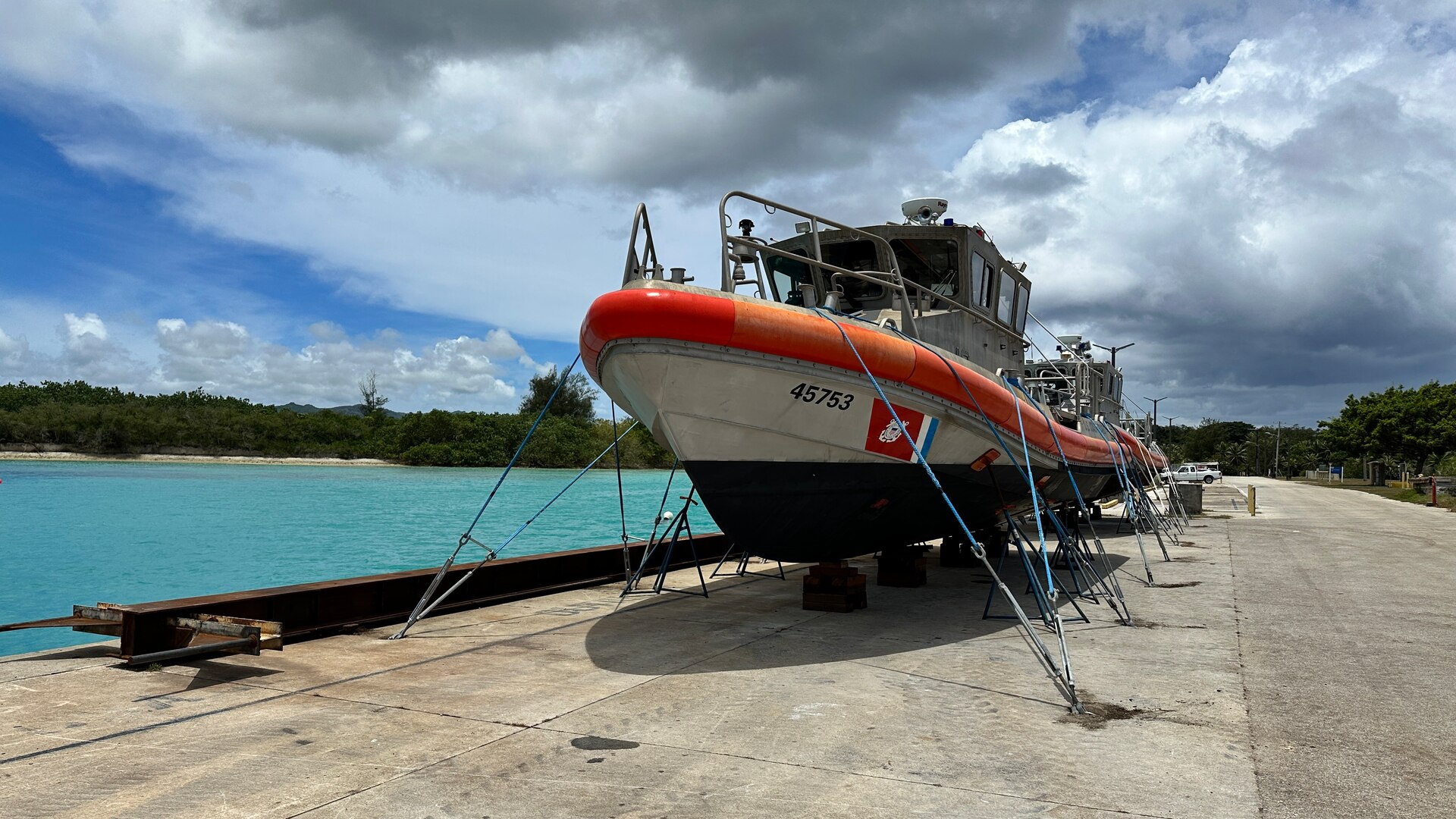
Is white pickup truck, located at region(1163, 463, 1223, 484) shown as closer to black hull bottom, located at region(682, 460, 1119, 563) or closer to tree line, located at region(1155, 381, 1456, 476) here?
tree line, located at region(1155, 381, 1456, 476)

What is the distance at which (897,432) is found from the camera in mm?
6637

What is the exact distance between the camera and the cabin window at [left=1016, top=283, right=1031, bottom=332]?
10.7m

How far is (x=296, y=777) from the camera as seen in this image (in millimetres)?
3551

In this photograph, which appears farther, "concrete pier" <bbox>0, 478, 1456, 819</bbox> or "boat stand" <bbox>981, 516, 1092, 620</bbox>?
"boat stand" <bbox>981, 516, 1092, 620</bbox>

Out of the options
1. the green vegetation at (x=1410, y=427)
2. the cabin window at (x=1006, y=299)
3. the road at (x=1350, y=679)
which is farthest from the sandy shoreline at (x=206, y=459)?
the road at (x=1350, y=679)

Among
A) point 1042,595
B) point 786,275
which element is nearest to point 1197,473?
point 786,275

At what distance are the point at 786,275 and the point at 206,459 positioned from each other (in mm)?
78887

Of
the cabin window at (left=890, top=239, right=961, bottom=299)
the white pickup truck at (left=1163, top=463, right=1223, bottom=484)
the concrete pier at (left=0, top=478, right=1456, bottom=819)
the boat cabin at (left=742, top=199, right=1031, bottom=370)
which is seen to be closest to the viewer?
the concrete pier at (left=0, top=478, right=1456, bottom=819)

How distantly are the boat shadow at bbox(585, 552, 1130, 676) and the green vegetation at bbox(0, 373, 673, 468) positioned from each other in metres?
60.6

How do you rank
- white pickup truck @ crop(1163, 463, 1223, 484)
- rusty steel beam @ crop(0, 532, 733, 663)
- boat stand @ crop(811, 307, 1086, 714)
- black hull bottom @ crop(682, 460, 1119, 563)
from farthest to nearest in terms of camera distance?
white pickup truck @ crop(1163, 463, 1223, 484) < black hull bottom @ crop(682, 460, 1119, 563) < rusty steel beam @ crop(0, 532, 733, 663) < boat stand @ crop(811, 307, 1086, 714)

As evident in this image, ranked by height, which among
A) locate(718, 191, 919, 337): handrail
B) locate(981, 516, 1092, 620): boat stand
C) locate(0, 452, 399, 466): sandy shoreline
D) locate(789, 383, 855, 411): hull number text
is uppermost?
locate(718, 191, 919, 337): handrail

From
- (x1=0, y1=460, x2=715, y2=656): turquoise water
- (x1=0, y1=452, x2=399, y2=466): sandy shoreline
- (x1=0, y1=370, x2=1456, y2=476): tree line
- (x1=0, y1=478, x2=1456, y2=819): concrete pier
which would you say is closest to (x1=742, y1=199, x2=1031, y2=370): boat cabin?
(x1=0, y1=478, x2=1456, y2=819): concrete pier

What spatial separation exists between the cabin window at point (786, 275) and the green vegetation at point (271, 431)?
60659mm

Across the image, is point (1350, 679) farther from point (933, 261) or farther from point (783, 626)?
point (933, 261)
